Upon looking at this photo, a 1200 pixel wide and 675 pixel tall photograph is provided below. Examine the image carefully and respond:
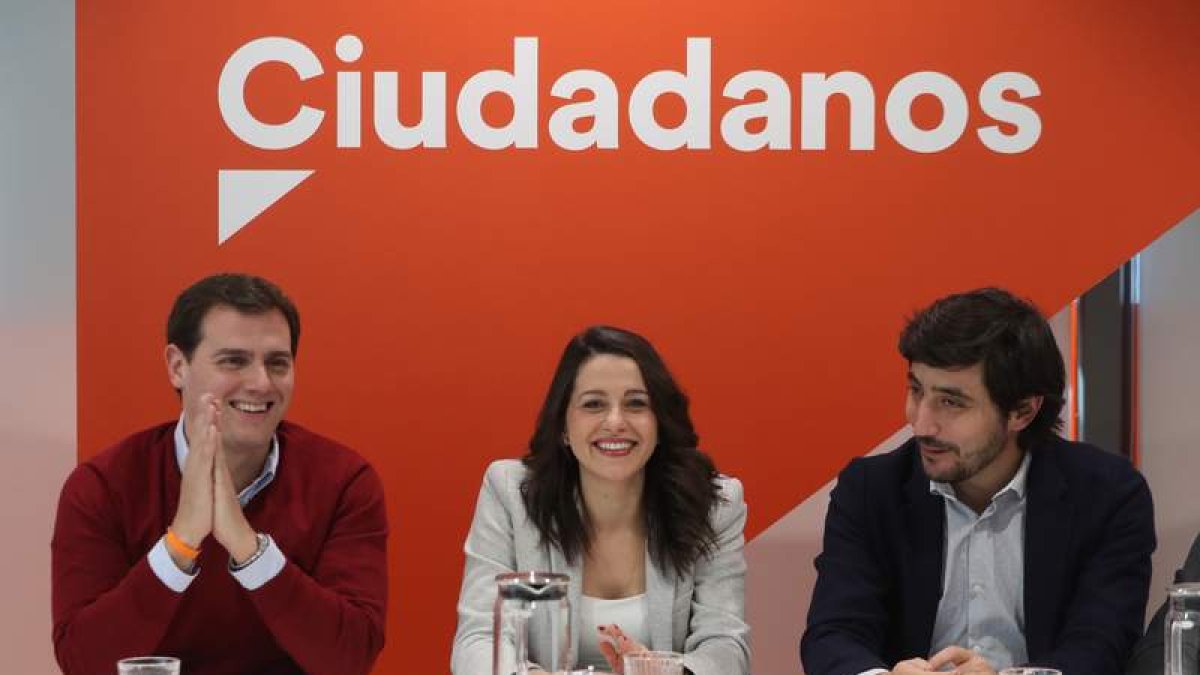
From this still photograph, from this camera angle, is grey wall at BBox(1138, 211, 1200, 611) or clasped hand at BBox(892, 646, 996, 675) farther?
grey wall at BBox(1138, 211, 1200, 611)

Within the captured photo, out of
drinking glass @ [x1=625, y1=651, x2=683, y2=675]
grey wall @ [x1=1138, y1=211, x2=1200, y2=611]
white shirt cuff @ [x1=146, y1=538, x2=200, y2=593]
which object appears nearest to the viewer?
drinking glass @ [x1=625, y1=651, x2=683, y2=675]

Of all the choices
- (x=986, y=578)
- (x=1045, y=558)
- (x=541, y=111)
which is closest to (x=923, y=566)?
(x=986, y=578)

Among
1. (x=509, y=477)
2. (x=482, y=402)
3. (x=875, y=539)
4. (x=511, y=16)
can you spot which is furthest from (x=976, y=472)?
(x=511, y=16)

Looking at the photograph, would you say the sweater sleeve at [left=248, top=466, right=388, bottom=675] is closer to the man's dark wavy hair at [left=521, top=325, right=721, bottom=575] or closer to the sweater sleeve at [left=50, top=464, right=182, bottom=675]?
the sweater sleeve at [left=50, top=464, right=182, bottom=675]

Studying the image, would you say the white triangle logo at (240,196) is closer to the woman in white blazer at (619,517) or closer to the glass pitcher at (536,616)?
the woman in white blazer at (619,517)

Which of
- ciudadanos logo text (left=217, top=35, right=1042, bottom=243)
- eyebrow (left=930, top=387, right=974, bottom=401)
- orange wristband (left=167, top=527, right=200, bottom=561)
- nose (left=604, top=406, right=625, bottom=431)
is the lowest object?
orange wristband (left=167, top=527, right=200, bottom=561)

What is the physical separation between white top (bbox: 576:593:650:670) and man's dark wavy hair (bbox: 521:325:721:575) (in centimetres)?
10

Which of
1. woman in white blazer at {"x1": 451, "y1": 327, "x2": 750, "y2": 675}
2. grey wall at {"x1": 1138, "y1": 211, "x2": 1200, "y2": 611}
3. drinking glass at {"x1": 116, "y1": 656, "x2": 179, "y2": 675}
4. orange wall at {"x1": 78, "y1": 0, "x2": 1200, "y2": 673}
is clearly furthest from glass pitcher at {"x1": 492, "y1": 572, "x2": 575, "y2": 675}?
grey wall at {"x1": 1138, "y1": 211, "x2": 1200, "y2": 611}

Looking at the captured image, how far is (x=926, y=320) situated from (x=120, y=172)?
2078mm

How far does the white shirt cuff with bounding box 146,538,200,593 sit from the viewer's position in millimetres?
3029

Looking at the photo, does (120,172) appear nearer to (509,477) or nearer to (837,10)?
(509,477)

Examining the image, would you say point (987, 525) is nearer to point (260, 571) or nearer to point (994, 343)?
point (994, 343)

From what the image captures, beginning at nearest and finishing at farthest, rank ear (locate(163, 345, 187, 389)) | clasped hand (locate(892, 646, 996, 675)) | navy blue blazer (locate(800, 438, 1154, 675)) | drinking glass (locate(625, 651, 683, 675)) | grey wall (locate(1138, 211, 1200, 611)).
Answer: drinking glass (locate(625, 651, 683, 675)) < clasped hand (locate(892, 646, 996, 675)) < navy blue blazer (locate(800, 438, 1154, 675)) < ear (locate(163, 345, 187, 389)) < grey wall (locate(1138, 211, 1200, 611))

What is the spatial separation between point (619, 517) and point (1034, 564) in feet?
2.90
